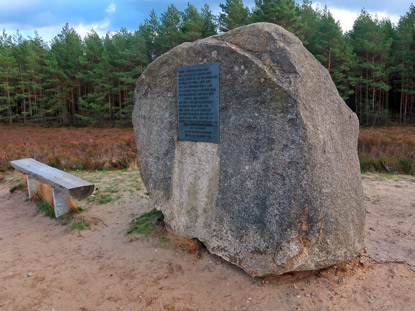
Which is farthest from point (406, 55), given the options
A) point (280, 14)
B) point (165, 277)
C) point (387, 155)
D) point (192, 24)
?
Answer: point (165, 277)

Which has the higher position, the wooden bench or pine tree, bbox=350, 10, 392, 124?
pine tree, bbox=350, 10, 392, 124

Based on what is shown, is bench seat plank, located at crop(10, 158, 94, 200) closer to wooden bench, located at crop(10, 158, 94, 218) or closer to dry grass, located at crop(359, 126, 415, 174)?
wooden bench, located at crop(10, 158, 94, 218)

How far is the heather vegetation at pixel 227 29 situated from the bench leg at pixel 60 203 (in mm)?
17079

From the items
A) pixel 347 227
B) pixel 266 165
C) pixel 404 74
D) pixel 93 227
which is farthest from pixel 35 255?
pixel 404 74

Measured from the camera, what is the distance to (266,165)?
286cm

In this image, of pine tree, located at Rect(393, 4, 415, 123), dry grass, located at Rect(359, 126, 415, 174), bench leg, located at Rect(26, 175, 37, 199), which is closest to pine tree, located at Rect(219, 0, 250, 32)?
pine tree, located at Rect(393, 4, 415, 123)

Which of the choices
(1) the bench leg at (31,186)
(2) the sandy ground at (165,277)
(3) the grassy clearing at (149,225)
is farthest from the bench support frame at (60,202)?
(1) the bench leg at (31,186)

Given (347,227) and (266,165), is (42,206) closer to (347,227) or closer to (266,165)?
(266,165)

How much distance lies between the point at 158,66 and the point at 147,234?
2.03 meters

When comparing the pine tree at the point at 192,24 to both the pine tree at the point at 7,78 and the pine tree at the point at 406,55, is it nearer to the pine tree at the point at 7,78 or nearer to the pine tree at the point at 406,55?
the pine tree at the point at 406,55

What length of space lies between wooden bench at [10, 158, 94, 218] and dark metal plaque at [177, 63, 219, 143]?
1.75 m

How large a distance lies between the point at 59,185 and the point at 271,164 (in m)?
3.04

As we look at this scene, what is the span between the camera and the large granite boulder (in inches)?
107

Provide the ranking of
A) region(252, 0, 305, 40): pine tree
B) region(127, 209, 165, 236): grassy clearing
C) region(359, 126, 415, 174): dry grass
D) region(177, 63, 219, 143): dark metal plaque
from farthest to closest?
region(252, 0, 305, 40): pine tree
region(359, 126, 415, 174): dry grass
region(127, 209, 165, 236): grassy clearing
region(177, 63, 219, 143): dark metal plaque
